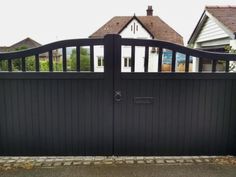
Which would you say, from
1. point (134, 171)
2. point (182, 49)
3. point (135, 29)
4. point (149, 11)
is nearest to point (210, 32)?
point (182, 49)

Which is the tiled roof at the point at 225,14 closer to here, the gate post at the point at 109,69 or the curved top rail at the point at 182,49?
the curved top rail at the point at 182,49

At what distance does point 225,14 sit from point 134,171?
7005 mm

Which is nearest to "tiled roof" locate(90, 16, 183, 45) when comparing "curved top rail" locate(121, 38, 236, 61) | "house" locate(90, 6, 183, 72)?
"house" locate(90, 6, 183, 72)

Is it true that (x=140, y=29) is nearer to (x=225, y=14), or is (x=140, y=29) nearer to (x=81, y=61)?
(x=225, y=14)

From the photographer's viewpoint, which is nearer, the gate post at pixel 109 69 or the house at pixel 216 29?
the gate post at pixel 109 69

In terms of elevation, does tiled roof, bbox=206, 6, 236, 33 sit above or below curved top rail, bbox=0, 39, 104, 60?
above

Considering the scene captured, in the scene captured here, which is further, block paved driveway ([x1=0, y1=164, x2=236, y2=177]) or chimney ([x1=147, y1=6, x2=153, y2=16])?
chimney ([x1=147, y1=6, x2=153, y2=16])

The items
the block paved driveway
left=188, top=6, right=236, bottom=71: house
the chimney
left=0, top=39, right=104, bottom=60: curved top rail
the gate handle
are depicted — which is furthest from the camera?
the chimney

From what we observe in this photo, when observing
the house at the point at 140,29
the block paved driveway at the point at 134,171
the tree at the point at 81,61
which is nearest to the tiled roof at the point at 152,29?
the house at the point at 140,29

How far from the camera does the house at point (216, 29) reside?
22.5 ft

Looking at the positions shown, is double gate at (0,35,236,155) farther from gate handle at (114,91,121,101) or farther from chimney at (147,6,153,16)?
chimney at (147,6,153,16)

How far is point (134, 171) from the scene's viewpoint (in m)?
3.09

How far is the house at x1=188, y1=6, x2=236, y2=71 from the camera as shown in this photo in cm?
685

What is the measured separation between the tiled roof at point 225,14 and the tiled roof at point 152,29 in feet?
42.3
